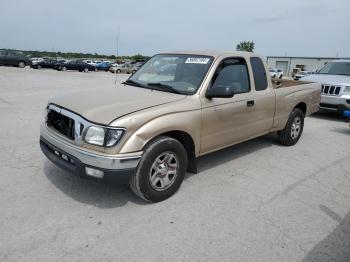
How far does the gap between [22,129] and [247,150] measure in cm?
468

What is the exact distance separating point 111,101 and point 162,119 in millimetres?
672

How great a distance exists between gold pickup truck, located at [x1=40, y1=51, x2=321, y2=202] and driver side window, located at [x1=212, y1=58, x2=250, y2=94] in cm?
1

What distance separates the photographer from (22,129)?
21.9 ft

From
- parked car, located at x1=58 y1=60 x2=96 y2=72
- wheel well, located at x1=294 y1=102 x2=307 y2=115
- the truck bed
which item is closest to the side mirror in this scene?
the truck bed

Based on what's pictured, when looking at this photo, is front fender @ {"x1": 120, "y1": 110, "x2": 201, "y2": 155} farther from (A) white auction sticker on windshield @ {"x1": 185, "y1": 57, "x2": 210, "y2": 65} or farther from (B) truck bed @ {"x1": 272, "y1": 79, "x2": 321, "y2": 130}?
(B) truck bed @ {"x1": 272, "y1": 79, "x2": 321, "y2": 130}

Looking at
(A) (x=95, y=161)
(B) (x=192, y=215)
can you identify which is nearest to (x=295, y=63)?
(B) (x=192, y=215)

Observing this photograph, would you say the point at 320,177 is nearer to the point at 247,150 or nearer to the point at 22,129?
the point at 247,150

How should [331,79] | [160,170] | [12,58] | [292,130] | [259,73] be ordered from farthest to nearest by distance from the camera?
[12,58], [331,79], [292,130], [259,73], [160,170]

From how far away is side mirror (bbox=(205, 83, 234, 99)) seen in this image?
3965 millimetres

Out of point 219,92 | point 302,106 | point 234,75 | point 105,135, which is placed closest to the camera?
point 105,135

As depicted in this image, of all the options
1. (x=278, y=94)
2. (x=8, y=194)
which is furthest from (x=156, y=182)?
(x=278, y=94)

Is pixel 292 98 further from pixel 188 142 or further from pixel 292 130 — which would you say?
pixel 188 142

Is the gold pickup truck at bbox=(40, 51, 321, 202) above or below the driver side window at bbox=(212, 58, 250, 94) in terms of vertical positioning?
below

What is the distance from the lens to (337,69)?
10.6 m
